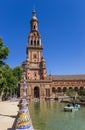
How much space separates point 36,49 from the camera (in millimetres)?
105938

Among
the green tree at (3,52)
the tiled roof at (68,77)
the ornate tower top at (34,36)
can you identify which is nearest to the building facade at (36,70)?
the ornate tower top at (34,36)

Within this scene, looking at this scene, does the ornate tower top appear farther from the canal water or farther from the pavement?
the pavement

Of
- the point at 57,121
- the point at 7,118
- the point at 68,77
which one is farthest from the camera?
the point at 68,77

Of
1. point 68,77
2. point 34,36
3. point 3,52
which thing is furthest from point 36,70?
point 3,52

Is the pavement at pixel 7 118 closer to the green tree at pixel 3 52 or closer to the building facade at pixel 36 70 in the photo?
the green tree at pixel 3 52

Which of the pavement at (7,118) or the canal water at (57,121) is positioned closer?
the pavement at (7,118)

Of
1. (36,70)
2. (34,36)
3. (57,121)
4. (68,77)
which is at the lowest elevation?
(57,121)

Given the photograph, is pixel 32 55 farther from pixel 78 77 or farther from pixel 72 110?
pixel 72 110

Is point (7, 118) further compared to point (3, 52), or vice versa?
point (3, 52)

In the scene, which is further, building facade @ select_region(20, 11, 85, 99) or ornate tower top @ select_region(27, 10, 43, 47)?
ornate tower top @ select_region(27, 10, 43, 47)

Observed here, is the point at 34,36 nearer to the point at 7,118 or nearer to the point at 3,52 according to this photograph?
the point at 3,52

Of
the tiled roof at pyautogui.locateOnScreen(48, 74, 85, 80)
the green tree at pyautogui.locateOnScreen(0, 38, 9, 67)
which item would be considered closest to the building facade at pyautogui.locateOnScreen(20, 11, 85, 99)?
the tiled roof at pyautogui.locateOnScreen(48, 74, 85, 80)

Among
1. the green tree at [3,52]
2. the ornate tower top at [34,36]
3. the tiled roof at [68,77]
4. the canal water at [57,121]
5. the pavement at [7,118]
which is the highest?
the ornate tower top at [34,36]

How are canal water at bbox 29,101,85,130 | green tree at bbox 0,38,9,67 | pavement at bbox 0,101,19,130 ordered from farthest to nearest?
1. green tree at bbox 0,38,9,67
2. canal water at bbox 29,101,85,130
3. pavement at bbox 0,101,19,130
